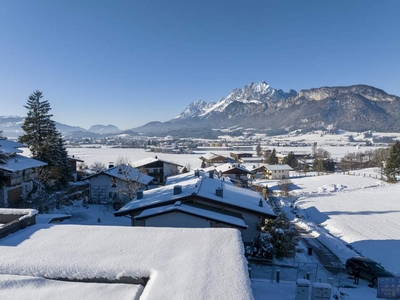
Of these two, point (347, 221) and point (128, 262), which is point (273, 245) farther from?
point (347, 221)

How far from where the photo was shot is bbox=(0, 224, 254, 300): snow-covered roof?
509 cm

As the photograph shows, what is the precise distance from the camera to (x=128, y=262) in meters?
6.15

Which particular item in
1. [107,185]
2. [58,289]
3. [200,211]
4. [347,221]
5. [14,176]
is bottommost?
[347,221]

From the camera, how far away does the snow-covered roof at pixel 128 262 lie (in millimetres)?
5090

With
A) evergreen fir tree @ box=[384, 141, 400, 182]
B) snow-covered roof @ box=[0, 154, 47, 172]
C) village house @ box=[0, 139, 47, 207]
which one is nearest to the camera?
snow-covered roof @ box=[0, 154, 47, 172]

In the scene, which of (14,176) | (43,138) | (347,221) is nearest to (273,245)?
(347,221)

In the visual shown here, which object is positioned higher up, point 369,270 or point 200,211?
point 200,211

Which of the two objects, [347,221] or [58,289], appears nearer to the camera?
[58,289]

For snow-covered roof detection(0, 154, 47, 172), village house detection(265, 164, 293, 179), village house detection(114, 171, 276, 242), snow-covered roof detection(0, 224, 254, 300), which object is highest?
snow-covered roof detection(0, 154, 47, 172)

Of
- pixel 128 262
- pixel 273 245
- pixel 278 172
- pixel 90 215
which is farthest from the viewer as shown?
pixel 278 172

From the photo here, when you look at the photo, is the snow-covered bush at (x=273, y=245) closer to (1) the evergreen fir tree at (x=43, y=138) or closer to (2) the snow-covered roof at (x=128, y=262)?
(2) the snow-covered roof at (x=128, y=262)

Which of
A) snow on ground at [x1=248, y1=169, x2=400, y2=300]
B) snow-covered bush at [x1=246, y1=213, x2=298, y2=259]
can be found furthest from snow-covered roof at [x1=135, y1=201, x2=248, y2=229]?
snow on ground at [x1=248, y1=169, x2=400, y2=300]

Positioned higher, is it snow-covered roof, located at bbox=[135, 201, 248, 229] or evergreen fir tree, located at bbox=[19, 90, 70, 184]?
evergreen fir tree, located at bbox=[19, 90, 70, 184]

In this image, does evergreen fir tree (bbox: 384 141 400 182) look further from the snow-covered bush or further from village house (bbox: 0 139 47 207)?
village house (bbox: 0 139 47 207)
